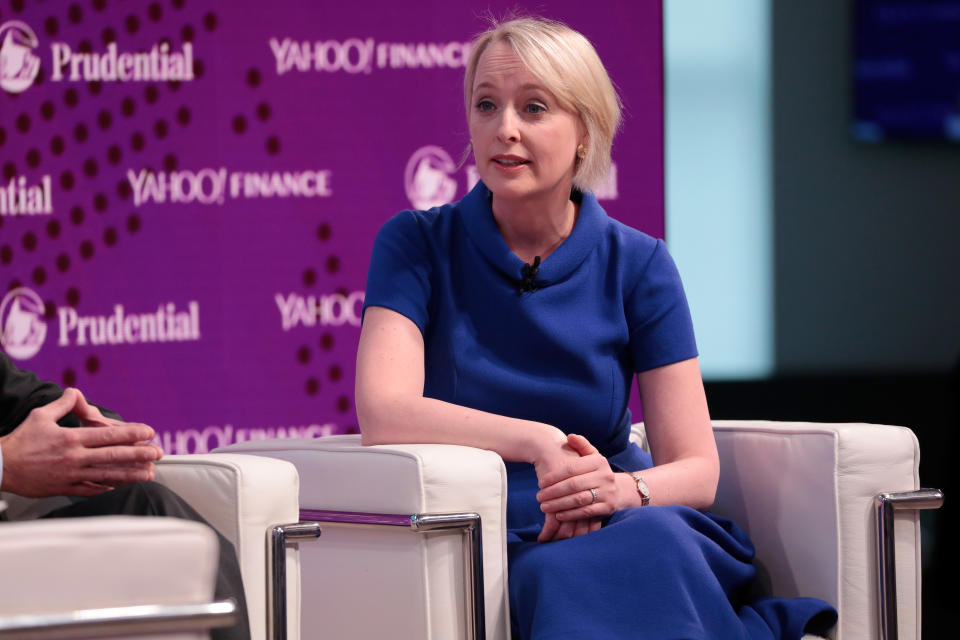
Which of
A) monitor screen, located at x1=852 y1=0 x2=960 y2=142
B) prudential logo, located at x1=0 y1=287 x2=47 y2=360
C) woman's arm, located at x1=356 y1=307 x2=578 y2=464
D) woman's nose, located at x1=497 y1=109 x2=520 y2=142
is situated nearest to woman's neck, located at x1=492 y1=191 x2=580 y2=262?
woman's nose, located at x1=497 y1=109 x2=520 y2=142

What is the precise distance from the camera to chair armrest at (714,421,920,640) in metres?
2.02

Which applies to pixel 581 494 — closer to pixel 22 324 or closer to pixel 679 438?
pixel 679 438

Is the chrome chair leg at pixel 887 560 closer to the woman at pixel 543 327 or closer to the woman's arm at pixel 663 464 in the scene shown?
the woman at pixel 543 327

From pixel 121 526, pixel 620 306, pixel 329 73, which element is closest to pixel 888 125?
pixel 329 73

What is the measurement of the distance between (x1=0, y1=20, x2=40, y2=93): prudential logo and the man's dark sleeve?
189cm

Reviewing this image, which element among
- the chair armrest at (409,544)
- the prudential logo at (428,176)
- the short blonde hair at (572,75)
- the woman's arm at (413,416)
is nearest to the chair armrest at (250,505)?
the chair armrest at (409,544)

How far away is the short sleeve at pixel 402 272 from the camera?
7.18 ft

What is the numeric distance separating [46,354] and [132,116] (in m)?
0.76

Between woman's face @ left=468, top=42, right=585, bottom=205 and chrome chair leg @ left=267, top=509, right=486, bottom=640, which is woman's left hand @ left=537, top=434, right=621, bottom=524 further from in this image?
woman's face @ left=468, top=42, right=585, bottom=205

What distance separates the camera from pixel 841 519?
6.64 feet

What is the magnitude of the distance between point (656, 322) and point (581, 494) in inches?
18.3

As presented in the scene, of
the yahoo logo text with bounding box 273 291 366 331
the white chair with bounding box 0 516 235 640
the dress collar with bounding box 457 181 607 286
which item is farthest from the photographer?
the yahoo logo text with bounding box 273 291 366 331

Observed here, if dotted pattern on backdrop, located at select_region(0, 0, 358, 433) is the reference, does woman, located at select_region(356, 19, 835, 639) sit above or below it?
below

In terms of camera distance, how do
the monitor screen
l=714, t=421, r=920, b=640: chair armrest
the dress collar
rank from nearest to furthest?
l=714, t=421, r=920, b=640: chair armrest → the dress collar → the monitor screen
